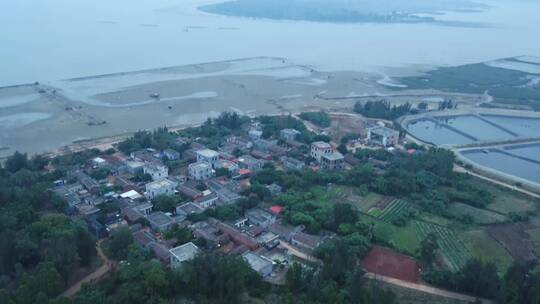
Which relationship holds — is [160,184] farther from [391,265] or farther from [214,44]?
[214,44]

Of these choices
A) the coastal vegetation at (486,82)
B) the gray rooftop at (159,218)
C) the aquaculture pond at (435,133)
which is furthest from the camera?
the coastal vegetation at (486,82)

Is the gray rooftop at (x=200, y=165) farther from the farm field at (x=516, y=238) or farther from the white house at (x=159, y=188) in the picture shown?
the farm field at (x=516, y=238)

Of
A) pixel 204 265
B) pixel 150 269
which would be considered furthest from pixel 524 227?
pixel 150 269

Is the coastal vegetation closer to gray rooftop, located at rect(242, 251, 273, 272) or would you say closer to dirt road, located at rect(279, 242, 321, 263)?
dirt road, located at rect(279, 242, 321, 263)

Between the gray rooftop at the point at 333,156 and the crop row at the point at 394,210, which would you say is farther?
the gray rooftop at the point at 333,156

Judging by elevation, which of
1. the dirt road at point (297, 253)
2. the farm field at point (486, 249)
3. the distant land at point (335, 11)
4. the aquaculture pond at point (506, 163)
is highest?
the distant land at point (335, 11)

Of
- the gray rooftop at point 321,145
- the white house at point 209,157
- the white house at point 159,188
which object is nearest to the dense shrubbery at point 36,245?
the white house at point 159,188

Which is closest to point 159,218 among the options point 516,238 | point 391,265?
point 391,265
